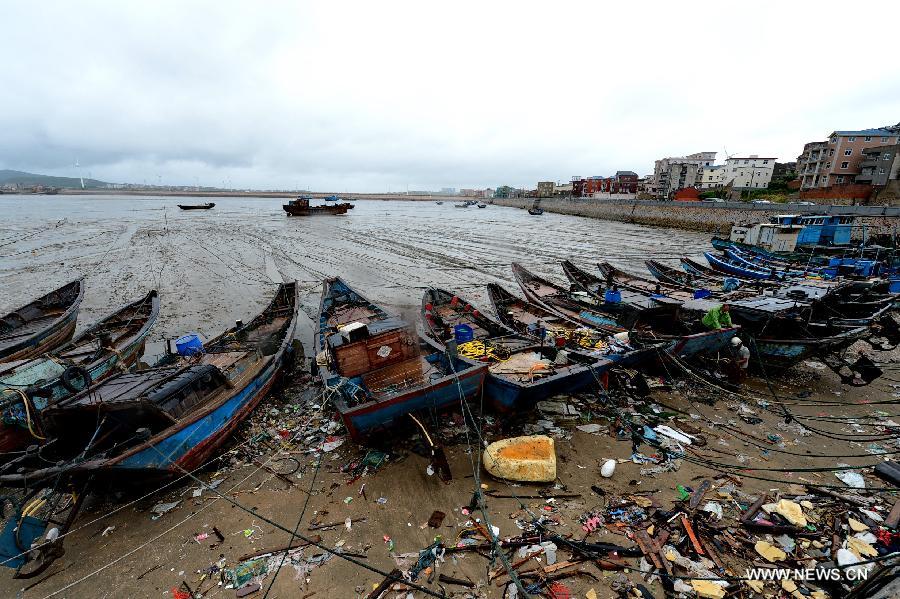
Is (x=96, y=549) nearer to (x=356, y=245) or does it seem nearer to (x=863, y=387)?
(x=863, y=387)

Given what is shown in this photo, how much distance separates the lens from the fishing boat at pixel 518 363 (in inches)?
352

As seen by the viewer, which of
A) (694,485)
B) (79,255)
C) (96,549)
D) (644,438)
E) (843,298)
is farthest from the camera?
(79,255)

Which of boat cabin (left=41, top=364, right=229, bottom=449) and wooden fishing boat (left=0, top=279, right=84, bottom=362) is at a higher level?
boat cabin (left=41, top=364, right=229, bottom=449)

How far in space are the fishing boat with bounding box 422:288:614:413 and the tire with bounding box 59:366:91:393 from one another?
7.92 metres

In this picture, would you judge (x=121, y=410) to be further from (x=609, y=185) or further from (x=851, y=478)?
(x=609, y=185)

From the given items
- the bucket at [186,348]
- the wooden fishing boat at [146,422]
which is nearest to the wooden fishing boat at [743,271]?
the wooden fishing boat at [146,422]

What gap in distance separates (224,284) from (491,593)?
84.5 feet

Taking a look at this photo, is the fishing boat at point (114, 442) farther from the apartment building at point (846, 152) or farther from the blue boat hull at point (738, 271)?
the apartment building at point (846, 152)

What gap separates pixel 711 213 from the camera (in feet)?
177

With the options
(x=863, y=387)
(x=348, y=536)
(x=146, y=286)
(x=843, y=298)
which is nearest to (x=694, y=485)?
(x=348, y=536)

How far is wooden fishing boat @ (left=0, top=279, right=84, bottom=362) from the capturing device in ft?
40.3

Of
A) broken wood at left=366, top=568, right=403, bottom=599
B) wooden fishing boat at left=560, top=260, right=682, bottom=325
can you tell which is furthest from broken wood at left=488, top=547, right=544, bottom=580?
wooden fishing boat at left=560, top=260, right=682, bottom=325

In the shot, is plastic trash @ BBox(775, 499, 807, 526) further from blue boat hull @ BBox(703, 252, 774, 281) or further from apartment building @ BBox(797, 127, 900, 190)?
apartment building @ BBox(797, 127, 900, 190)

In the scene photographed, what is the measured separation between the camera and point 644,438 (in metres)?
9.02
